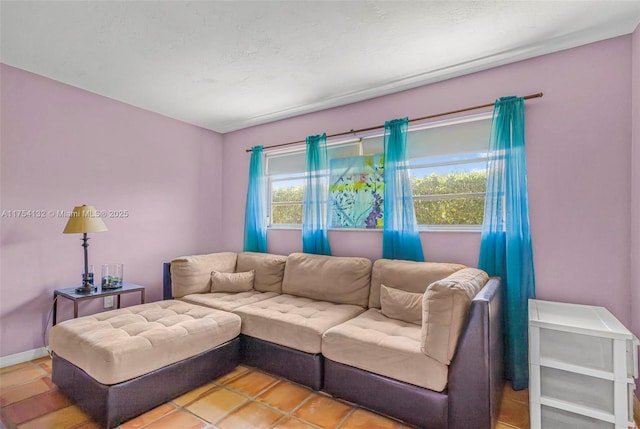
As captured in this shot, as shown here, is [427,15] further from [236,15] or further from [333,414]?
[333,414]

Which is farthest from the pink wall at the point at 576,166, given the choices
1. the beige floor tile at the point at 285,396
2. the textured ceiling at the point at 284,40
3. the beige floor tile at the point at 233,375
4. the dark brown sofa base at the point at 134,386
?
the dark brown sofa base at the point at 134,386

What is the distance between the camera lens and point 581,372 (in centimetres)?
161

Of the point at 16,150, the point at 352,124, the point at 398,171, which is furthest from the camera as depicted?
the point at 352,124

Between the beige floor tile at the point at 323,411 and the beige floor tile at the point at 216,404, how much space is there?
428 mm

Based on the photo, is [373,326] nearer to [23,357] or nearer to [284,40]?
[284,40]

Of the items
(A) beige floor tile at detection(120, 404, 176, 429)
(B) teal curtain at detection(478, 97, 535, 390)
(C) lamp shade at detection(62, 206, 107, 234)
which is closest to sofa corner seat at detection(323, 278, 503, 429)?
(B) teal curtain at detection(478, 97, 535, 390)

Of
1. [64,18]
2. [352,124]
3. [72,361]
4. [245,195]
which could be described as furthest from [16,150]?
[352,124]

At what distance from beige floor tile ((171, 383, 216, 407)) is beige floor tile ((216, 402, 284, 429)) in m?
0.35

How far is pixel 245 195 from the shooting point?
421 centimetres

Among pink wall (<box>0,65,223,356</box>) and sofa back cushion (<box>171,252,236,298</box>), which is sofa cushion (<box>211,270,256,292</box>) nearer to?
sofa back cushion (<box>171,252,236,298</box>)

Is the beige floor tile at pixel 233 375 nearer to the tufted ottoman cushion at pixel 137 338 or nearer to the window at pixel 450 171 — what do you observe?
the tufted ottoman cushion at pixel 137 338

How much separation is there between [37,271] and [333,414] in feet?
9.16

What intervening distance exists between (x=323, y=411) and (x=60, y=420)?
5.17 feet

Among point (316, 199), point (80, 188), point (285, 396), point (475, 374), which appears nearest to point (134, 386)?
point (285, 396)
